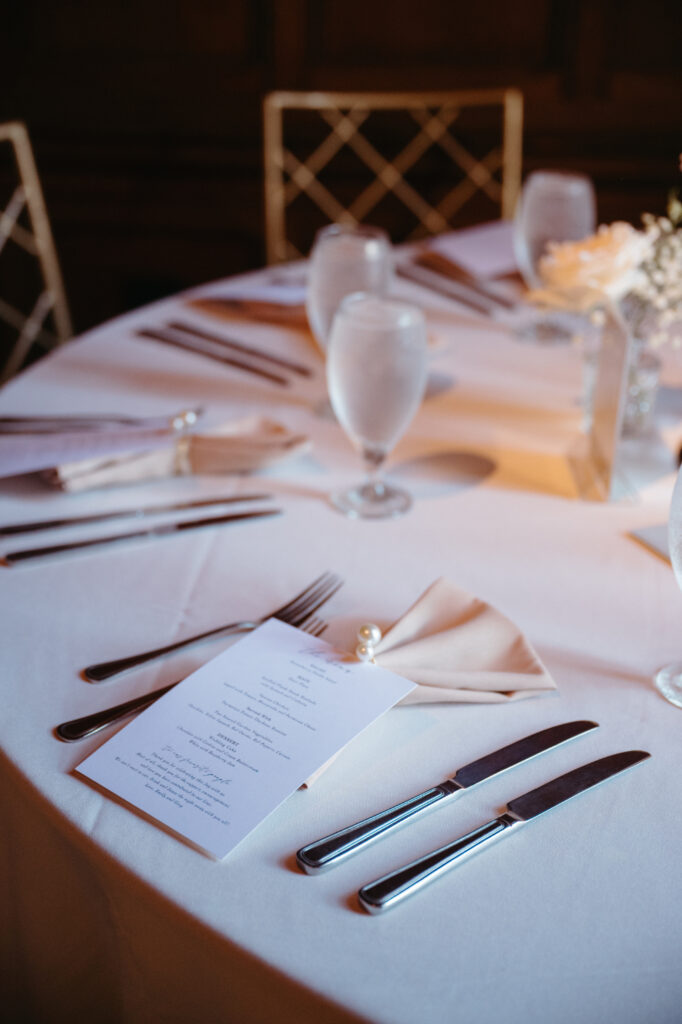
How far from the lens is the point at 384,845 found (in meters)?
0.57

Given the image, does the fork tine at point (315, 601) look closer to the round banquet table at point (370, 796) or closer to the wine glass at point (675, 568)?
the round banquet table at point (370, 796)

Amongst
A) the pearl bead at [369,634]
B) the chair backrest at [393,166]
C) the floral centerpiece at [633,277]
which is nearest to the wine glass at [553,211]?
the floral centerpiece at [633,277]

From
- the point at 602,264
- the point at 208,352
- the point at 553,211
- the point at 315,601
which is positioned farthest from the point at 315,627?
the point at 553,211

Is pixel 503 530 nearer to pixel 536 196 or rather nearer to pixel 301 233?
pixel 536 196

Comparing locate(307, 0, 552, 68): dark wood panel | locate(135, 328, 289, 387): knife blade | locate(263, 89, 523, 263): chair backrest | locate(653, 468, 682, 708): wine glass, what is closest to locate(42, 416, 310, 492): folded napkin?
locate(135, 328, 289, 387): knife blade

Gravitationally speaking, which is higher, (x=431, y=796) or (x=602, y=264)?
(x=602, y=264)

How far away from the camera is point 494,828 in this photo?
1.90ft

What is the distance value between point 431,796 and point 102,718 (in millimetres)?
227

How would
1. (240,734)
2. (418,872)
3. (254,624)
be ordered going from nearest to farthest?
(418,872) < (240,734) < (254,624)

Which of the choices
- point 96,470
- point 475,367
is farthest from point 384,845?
point 475,367

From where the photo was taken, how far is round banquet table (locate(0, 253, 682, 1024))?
1.65 feet

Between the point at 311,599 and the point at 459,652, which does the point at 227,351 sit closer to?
the point at 311,599

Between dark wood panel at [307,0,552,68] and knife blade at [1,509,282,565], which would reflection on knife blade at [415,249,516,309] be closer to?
knife blade at [1,509,282,565]

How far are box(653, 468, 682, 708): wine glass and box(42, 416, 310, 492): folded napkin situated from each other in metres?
0.46
